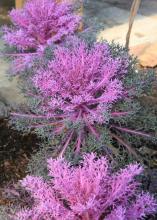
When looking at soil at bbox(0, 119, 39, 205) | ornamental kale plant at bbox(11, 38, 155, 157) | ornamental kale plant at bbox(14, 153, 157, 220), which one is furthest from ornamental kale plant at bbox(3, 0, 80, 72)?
ornamental kale plant at bbox(14, 153, 157, 220)

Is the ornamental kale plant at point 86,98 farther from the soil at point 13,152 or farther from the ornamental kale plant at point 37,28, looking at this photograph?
the ornamental kale plant at point 37,28

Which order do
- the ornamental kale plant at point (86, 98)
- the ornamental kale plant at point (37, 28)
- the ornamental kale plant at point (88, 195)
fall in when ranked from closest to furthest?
the ornamental kale plant at point (88, 195) < the ornamental kale plant at point (86, 98) < the ornamental kale plant at point (37, 28)

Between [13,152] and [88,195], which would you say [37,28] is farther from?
[88,195]

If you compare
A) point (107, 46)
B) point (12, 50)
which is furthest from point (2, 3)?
point (107, 46)

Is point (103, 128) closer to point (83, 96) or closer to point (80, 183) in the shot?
point (83, 96)

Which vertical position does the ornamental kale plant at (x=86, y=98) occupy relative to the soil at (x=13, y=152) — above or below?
above

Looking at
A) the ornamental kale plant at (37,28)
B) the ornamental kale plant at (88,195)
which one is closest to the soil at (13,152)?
the ornamental kale plant at (37,28)

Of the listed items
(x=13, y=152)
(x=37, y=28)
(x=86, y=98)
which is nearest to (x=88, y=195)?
(x=86, y=98)
